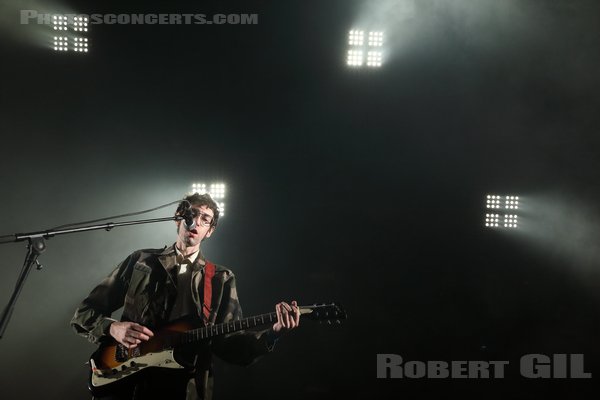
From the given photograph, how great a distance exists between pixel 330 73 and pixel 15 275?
4.22 metres

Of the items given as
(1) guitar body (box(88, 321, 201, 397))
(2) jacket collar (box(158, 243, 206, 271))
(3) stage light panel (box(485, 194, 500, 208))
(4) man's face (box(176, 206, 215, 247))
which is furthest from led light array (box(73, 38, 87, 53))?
(3) stage light panel (box(485, 194, 500, 208))

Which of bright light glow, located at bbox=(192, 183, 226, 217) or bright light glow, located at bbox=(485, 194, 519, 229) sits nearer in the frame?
bright light glow, located at bbox=(192, 183, 226, 217)

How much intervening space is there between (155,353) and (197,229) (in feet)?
3.57

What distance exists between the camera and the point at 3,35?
4527 millimetres

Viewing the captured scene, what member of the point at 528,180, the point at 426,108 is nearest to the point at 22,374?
the point at 426,108

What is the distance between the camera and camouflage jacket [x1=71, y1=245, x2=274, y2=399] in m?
3.21

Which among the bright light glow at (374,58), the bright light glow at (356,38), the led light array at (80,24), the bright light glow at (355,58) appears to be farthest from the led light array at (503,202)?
the led light array at (80,24)

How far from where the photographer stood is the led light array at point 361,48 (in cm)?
477

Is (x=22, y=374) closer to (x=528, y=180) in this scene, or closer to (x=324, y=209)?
(x=324, y=209)

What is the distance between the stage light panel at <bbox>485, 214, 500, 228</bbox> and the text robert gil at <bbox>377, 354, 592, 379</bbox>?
1.58m

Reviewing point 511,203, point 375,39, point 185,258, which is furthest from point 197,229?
point 511,203

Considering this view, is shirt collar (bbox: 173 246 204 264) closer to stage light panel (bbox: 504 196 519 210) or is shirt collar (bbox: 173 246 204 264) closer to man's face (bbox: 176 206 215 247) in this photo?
man's face (bbox: 176 206 215 247)

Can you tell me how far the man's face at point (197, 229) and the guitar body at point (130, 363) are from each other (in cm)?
87

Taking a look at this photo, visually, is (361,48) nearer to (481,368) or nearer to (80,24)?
(80,24)
